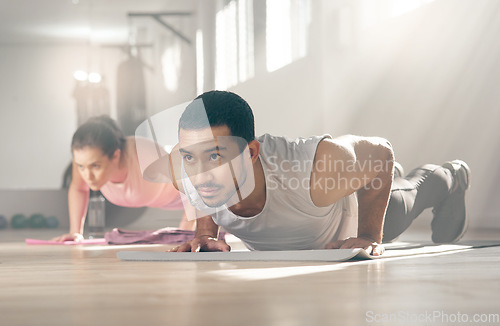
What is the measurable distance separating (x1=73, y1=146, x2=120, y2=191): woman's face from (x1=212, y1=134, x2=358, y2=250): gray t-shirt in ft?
3.02

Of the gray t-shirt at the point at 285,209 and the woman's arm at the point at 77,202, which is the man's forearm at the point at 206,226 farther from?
the woman's arm at the point at 77,202

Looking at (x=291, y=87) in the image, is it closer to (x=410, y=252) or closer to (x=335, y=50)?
(x=335, y=50)

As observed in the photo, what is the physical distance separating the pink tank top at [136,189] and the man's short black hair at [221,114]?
127cm

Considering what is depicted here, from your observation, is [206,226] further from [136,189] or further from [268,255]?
[136,189]

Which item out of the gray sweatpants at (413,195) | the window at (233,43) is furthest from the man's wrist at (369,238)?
the window at (233,43)

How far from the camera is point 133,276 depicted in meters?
1.08

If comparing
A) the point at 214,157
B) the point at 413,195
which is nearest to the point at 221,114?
the point at 214,157

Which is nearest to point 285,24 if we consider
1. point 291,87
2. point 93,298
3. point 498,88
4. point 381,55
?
point 291,87

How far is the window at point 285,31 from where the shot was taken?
A: 12.7ft

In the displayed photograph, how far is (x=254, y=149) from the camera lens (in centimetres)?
131

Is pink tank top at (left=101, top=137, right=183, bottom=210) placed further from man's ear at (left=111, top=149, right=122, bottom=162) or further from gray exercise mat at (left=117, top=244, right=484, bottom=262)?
gray exercise mat at (left=117, top=244, right=484, bottom=262)

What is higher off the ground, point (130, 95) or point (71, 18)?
point (71, 18)

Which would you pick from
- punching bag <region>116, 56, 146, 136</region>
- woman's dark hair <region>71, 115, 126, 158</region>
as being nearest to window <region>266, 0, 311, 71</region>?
punching bag <region>116, 56, 146, 136</region>

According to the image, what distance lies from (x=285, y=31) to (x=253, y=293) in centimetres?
334
